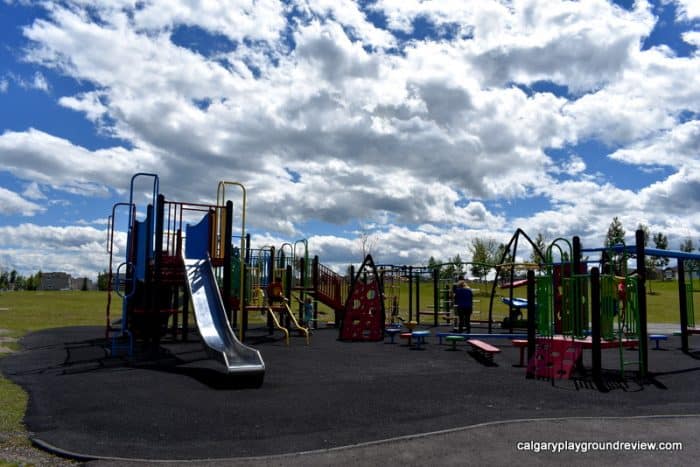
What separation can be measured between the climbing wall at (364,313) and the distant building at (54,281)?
332ft

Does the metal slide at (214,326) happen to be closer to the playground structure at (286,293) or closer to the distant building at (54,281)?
the playground structure at (286,293)

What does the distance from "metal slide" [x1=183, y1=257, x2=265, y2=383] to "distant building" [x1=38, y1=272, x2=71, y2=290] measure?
4043 inches

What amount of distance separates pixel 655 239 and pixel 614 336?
7292cm

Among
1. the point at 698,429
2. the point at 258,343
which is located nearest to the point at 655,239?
the point at 258,343

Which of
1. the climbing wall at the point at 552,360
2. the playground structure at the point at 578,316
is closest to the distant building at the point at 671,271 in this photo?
the playground structure at the point at 578,316

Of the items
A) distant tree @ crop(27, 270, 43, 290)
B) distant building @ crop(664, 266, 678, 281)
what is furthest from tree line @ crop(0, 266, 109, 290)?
distant building @ crop(664, 266, 678, 281)

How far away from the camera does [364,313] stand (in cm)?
1778

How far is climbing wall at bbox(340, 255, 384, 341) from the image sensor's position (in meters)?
17.6

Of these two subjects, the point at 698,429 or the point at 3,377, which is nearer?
the point at 698,429

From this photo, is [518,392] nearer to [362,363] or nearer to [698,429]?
[698,429]

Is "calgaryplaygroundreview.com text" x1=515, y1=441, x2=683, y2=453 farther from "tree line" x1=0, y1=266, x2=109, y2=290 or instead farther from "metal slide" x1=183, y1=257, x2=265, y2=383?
"tree line" x1=0, y1=266, x2=109, y2=290

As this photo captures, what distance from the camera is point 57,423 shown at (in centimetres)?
654

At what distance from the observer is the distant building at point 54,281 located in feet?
345

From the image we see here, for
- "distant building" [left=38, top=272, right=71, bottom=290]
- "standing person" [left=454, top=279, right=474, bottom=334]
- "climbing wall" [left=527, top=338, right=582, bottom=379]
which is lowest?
"climbing wall" [left=527, top=338, right=582, bottom=379]
